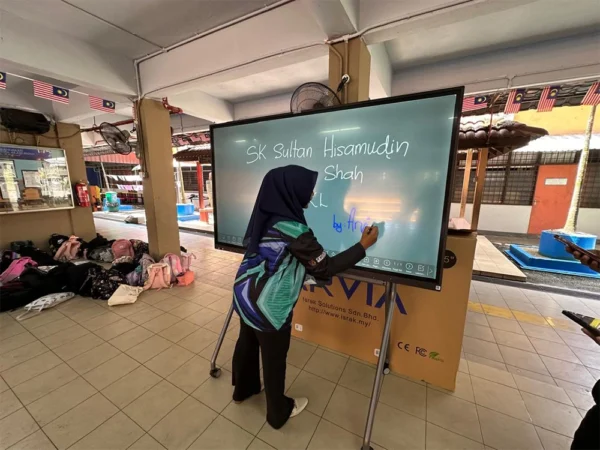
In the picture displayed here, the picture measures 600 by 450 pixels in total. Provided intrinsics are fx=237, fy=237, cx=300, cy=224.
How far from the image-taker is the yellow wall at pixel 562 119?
6434 millimetres

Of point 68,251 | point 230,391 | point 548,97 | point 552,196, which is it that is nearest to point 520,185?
point 552,196

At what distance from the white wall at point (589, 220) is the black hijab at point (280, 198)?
11169 mm

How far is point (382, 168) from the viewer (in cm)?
151

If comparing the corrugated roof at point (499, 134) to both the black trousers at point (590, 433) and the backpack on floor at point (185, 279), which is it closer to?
the black trousers at point (590, 433)

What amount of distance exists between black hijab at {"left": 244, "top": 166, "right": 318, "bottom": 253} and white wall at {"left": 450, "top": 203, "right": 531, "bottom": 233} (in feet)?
29.1

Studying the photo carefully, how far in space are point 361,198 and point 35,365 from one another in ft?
10.2

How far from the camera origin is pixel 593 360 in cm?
225

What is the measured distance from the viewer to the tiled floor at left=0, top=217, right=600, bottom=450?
1.49 meters

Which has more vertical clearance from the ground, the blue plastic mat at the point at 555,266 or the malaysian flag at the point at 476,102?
the malaysian flag at the point at 476,102

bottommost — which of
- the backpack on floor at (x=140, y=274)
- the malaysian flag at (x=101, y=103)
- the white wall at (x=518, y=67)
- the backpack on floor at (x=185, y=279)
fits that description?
the backpack on floor at (x=185, y=279)

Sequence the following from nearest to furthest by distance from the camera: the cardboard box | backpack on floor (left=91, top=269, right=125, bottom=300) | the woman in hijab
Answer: the woman in hijab
the cardboard box
backpack on floor (left=91, top=269, right=125, bottom=300)

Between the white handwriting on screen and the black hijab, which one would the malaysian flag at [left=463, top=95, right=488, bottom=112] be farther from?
the black hijab

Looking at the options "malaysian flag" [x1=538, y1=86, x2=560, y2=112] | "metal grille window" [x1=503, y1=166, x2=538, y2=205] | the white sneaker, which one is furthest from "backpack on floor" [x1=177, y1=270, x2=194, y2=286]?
"metal grille window" [x1=503, y1=166, x2=538, y2=205]

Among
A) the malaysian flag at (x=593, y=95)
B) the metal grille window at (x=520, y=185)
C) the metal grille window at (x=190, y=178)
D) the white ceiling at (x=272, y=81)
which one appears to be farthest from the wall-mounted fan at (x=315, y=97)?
the metal grille window at (x=190, y=178)
